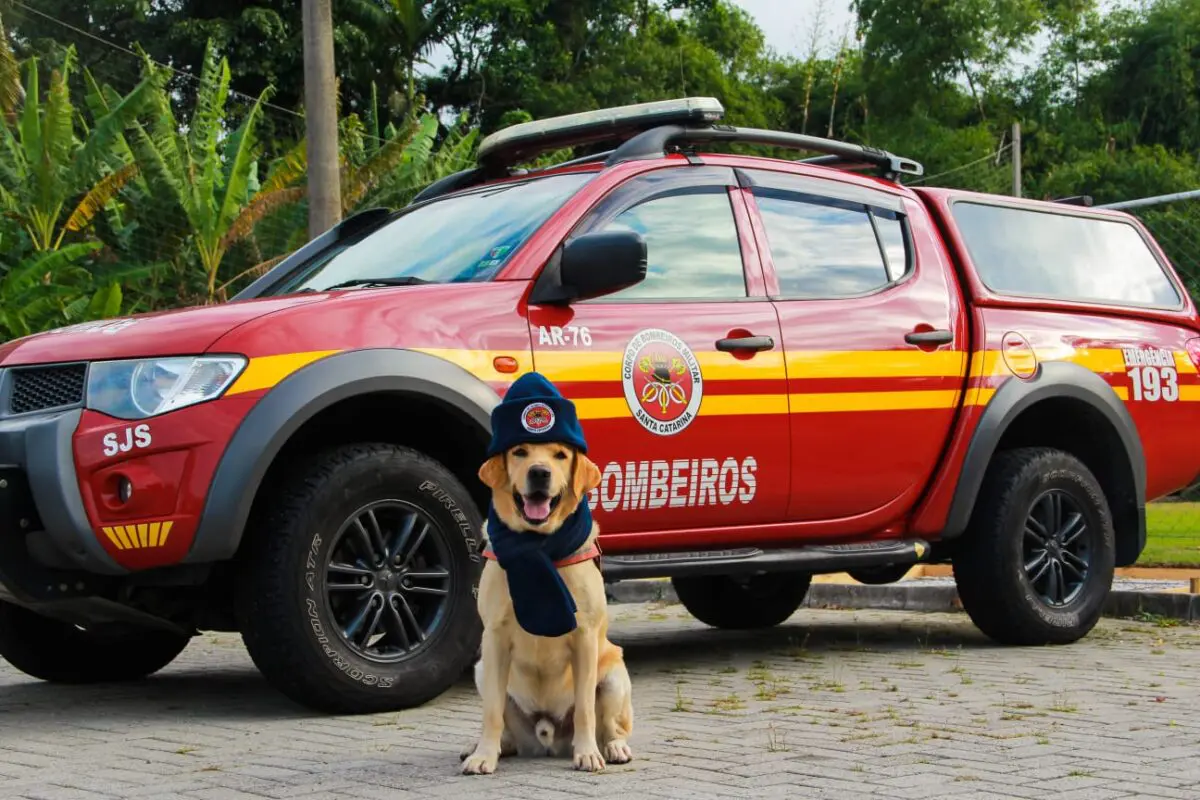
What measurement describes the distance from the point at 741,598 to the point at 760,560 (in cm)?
211

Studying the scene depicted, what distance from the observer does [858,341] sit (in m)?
6.80

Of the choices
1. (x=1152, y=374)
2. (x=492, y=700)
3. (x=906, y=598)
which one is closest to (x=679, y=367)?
(x=492, y=700)

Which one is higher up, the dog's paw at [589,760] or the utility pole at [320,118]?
the utility pole at [320,118]

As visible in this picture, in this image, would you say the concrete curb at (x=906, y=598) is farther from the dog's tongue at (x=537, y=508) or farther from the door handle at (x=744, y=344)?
the dog's tongue at (x=537, y=508)

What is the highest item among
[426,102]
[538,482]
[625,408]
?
[426,102]

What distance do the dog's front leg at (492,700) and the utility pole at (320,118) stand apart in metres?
6.99

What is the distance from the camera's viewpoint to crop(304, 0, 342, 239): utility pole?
36.2 feet

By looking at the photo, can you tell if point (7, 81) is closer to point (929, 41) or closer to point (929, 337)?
point (929, 337)

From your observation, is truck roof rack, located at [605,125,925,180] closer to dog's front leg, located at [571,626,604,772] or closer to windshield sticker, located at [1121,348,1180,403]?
windshield sticker, located at [1121,348,1180,403]

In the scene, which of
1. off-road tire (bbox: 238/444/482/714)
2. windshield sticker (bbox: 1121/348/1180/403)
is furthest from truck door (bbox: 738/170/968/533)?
off-road tire (bbox: 238/444/482/714)

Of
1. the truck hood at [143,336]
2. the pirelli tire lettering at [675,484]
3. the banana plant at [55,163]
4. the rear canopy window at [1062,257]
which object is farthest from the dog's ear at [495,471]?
the banana plant at [55,163]

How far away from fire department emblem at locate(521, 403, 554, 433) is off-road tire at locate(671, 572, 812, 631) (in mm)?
4041

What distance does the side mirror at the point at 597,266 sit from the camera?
570 centimetres

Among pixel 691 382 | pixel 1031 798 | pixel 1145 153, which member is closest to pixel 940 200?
pixel 691 382
